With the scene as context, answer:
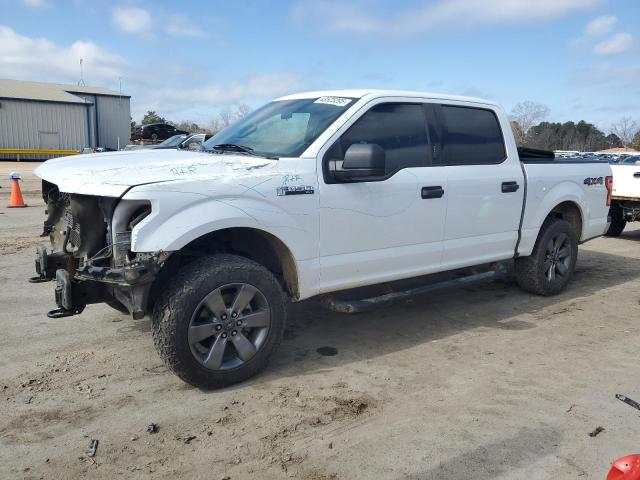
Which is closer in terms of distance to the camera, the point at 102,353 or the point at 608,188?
the point at 102,353

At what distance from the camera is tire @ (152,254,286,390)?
11.4ft

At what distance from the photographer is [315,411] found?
11.3ft

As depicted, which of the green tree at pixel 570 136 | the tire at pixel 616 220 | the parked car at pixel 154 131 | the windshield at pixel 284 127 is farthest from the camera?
the green tree at pixel 570 136

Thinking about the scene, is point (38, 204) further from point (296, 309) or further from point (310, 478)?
point (310, 478)

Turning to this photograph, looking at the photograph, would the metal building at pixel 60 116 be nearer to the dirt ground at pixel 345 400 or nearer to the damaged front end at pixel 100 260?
the dirt ground at pixel 345 400

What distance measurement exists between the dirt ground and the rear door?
2.40ft

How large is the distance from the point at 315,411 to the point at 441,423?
0.78 meters

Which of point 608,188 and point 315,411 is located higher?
point 608,188

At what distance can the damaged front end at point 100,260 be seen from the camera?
10.9 ft

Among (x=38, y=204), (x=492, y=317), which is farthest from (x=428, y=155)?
(x=38, y=204)

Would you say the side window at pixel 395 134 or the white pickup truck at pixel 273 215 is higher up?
the side window at pixel 395 134

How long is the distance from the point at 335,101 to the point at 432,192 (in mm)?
1107

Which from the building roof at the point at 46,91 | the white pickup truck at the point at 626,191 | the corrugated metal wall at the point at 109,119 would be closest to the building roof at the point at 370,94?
the white pickup truck at the point at 626,191

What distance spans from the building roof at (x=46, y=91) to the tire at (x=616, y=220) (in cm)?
3833
